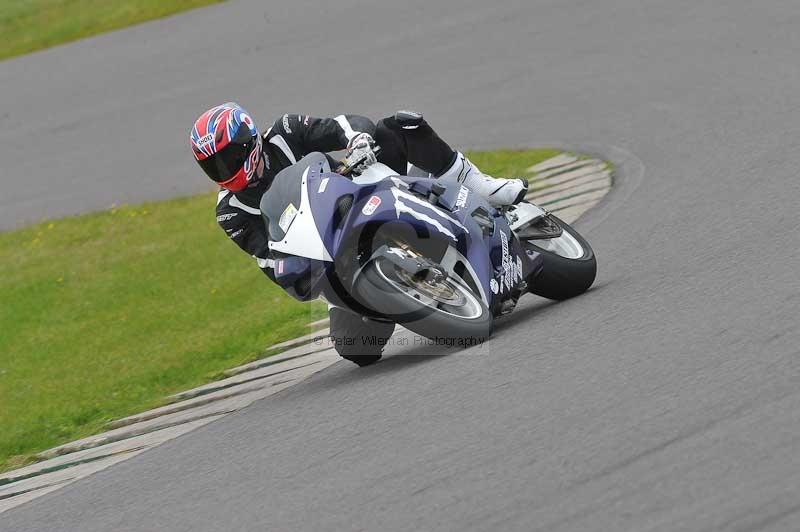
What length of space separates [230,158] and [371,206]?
101 cm

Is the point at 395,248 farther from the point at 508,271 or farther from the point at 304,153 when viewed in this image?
the point at 304,153

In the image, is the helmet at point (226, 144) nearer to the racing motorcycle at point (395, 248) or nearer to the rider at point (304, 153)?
the rider at point (304, 153)

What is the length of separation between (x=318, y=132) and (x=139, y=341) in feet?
9.16

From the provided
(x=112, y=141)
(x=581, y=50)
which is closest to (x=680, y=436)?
(x=581, y=50)

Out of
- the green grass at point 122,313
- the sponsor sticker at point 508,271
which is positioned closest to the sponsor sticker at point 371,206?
the sponsor sticker at point 508,271

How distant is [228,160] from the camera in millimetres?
6691

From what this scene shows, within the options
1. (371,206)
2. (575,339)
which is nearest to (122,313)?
(371,206)

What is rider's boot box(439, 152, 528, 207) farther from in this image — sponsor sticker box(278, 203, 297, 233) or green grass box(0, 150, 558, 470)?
green grass box(0, 150, 558, 470)

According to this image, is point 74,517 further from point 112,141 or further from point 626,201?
point 112,141

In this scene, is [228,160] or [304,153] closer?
[228,160]

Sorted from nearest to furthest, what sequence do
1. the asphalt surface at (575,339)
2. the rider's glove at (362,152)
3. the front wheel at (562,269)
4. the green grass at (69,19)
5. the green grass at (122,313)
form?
the asphalt surface at (575,339)
the rider's glove at (362,152)
the front wheel at (562,269)
the green grass at (122,313)
the green grass at (69,19)

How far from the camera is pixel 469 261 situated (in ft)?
20.5

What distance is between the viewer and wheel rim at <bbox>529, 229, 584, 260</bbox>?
6.95 meters

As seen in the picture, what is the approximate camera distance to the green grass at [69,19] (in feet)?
63.3
